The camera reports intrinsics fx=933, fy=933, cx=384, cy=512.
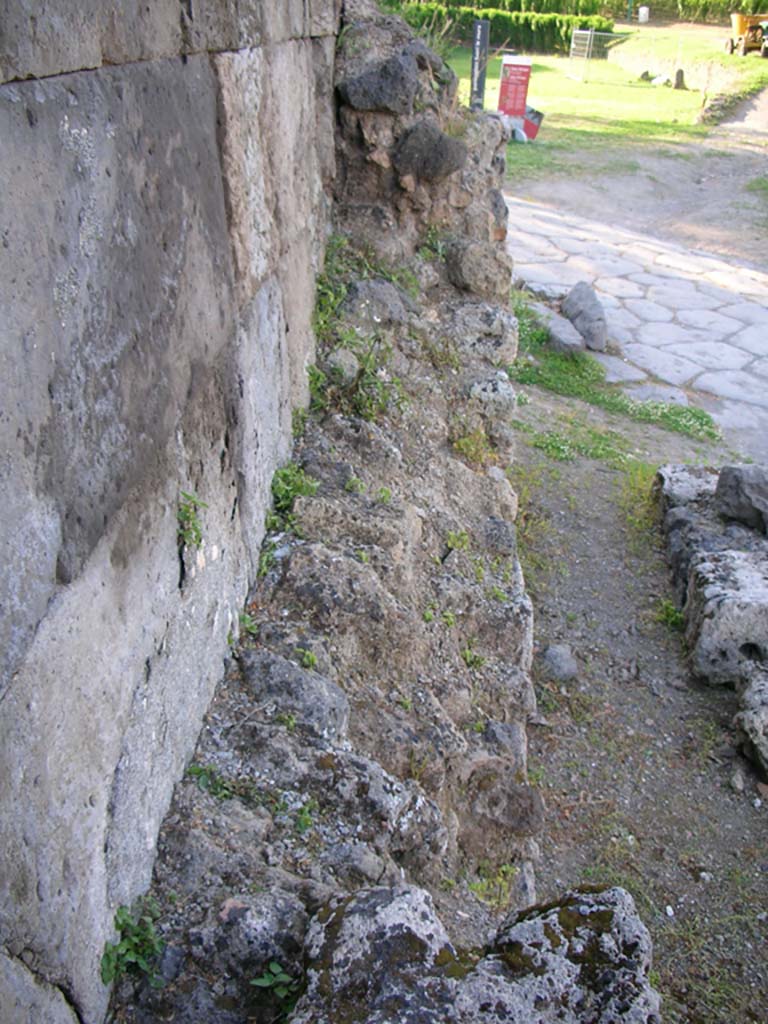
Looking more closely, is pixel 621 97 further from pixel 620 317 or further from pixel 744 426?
pixel 744 426

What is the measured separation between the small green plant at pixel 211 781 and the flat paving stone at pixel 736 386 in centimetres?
646

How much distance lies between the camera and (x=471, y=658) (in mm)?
2943

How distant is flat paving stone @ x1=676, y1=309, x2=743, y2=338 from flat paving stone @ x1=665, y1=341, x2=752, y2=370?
0.29m

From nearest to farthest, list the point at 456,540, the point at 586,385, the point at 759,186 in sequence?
the point at 456,540
the point at 586,385
the point at 759,186

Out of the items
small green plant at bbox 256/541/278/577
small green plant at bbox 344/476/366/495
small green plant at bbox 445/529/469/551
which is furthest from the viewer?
small green plant at bbox 445/529/469/551

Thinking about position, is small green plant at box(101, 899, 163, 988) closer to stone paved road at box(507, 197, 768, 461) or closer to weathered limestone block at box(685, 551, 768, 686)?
weathered limestone block at box(685, 551, 768, 686)

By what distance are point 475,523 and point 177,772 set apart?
1889 mm

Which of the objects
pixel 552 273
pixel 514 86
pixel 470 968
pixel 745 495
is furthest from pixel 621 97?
pixel 470 968

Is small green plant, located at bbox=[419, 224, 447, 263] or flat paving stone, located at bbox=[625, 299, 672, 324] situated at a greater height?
small green plant, located at bbox=[419, 224, 447, 263]

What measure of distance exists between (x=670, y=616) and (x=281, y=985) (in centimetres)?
353

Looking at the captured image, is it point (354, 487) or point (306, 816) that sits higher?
point (354, 487)

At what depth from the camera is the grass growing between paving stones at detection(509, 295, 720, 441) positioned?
695 cm

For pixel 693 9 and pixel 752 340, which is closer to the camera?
pixel 752 340

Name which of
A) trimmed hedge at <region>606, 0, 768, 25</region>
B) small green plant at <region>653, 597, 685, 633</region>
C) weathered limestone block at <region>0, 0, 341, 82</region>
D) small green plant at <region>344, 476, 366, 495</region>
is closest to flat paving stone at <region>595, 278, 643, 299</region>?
small green plant at <region>653, 597, 685, 633</region>
